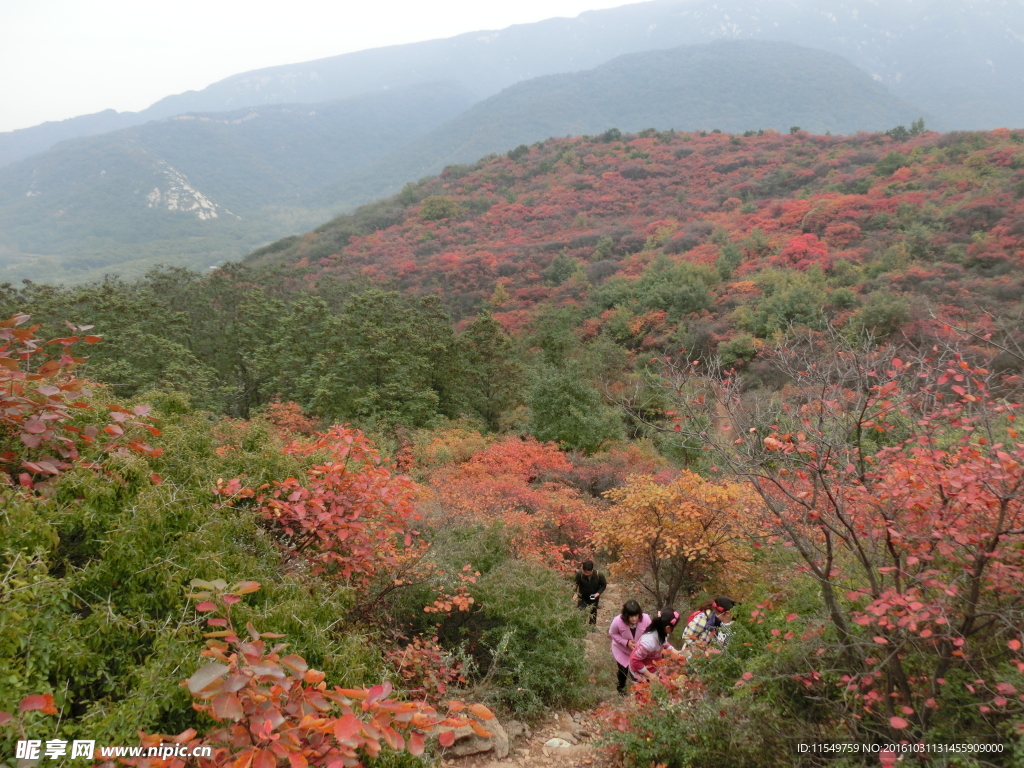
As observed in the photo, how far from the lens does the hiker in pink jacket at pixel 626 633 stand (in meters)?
5.19

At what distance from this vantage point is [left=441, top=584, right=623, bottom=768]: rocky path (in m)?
4.09

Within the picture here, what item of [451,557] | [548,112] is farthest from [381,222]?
[548,112]

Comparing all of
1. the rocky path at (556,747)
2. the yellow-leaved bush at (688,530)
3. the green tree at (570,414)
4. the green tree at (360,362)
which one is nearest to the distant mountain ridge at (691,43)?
the green tree at (570,414)

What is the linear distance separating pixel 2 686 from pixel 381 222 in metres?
42.4

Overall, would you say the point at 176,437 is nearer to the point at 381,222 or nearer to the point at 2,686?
the point at 2,686

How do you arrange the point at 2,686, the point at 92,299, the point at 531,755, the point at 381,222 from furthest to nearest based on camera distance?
1. the point at 381,222
2. the point at 92,299
3. the point at 531,755
4. the point at 2,686

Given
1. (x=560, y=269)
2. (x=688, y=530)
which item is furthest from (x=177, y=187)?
(x=688, y=530)

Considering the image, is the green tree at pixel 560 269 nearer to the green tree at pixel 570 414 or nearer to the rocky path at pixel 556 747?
the green tree at pixel 570 414

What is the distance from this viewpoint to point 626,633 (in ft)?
17.3

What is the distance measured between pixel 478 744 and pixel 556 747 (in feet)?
2.59

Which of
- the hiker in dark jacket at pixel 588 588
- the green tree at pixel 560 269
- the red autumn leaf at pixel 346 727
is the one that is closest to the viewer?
the red autumn leaf at pixel 346 727

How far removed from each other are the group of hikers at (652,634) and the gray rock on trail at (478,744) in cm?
134

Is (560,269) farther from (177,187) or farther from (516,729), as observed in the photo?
(177,187)

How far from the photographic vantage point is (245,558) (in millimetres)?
2889
